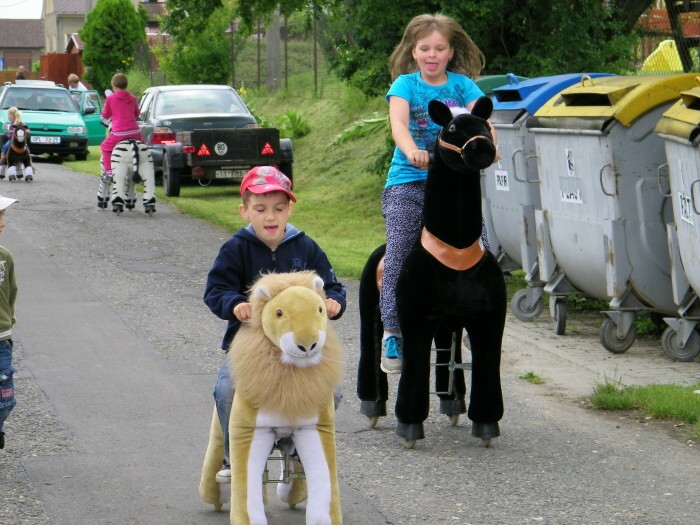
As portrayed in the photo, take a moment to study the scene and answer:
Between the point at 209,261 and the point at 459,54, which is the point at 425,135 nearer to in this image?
the point at 459,54

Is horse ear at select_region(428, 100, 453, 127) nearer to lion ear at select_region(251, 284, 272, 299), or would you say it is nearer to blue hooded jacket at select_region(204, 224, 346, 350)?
blue hooded jacket at select_region(204, 224, 346, 350)

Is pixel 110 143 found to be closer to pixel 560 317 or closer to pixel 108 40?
pixel 560 317

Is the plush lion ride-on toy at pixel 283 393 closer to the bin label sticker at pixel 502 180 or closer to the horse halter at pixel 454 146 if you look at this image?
the horse halter at pixel 454 146

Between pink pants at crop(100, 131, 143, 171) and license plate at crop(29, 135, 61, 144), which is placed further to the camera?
license plate at crop(29, 135, 61, 144)

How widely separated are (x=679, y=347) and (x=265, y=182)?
4.77 meters

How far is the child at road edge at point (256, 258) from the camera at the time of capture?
4.99 m

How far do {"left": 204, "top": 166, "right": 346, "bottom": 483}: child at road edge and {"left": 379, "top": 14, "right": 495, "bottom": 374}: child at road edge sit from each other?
4.71 feet

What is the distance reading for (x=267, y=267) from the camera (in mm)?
5133

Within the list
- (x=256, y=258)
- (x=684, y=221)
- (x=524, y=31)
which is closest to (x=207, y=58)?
(x=524, y=31)

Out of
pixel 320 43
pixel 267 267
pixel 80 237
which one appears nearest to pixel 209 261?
pixel 80 237

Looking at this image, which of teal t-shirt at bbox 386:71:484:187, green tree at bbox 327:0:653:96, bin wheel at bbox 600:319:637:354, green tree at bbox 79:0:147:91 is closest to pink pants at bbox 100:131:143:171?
green tree at bbox 327:0:653:96

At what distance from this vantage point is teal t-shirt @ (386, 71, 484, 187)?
6.60 m

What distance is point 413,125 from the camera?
6.63 m

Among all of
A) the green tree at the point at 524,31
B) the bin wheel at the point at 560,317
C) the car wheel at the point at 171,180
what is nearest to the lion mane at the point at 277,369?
the bin wheel at the point at 560,317
